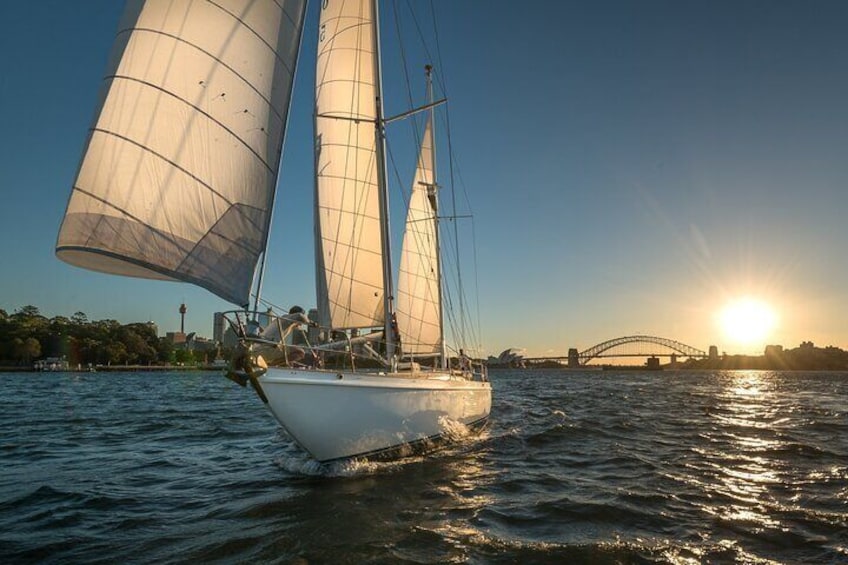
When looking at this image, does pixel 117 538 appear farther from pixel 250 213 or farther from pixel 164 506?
pixel 250 213

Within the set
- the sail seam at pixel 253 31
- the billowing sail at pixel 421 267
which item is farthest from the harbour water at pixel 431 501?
the billowing sail at pixel 421 267

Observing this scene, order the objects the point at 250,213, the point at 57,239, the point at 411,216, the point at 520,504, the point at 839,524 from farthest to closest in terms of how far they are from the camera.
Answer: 1. the point at 411,216
2. the point at 520,504
3. the point at 250,213
4. the point at 839,524
5. the point at 57,239

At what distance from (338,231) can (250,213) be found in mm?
6870

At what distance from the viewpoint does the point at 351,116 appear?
53.1 ft

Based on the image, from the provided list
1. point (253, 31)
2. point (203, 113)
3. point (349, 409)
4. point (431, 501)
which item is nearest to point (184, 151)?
point (203, 113)

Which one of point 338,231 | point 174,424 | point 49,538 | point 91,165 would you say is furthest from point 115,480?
point 174,424

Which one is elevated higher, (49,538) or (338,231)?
(338,231)

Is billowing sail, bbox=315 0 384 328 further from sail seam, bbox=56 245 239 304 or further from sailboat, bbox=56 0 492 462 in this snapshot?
sail seam, bbox=56 245 239 304

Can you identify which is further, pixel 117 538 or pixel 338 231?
pixel 338 231

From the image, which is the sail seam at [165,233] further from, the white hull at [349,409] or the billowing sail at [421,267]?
the billowing sail at [421,267]

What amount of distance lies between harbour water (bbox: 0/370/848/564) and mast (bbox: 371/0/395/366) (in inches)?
137

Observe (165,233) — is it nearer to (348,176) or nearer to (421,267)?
(348,176)

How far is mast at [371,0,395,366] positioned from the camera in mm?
14500

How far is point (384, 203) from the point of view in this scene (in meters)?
14.9
